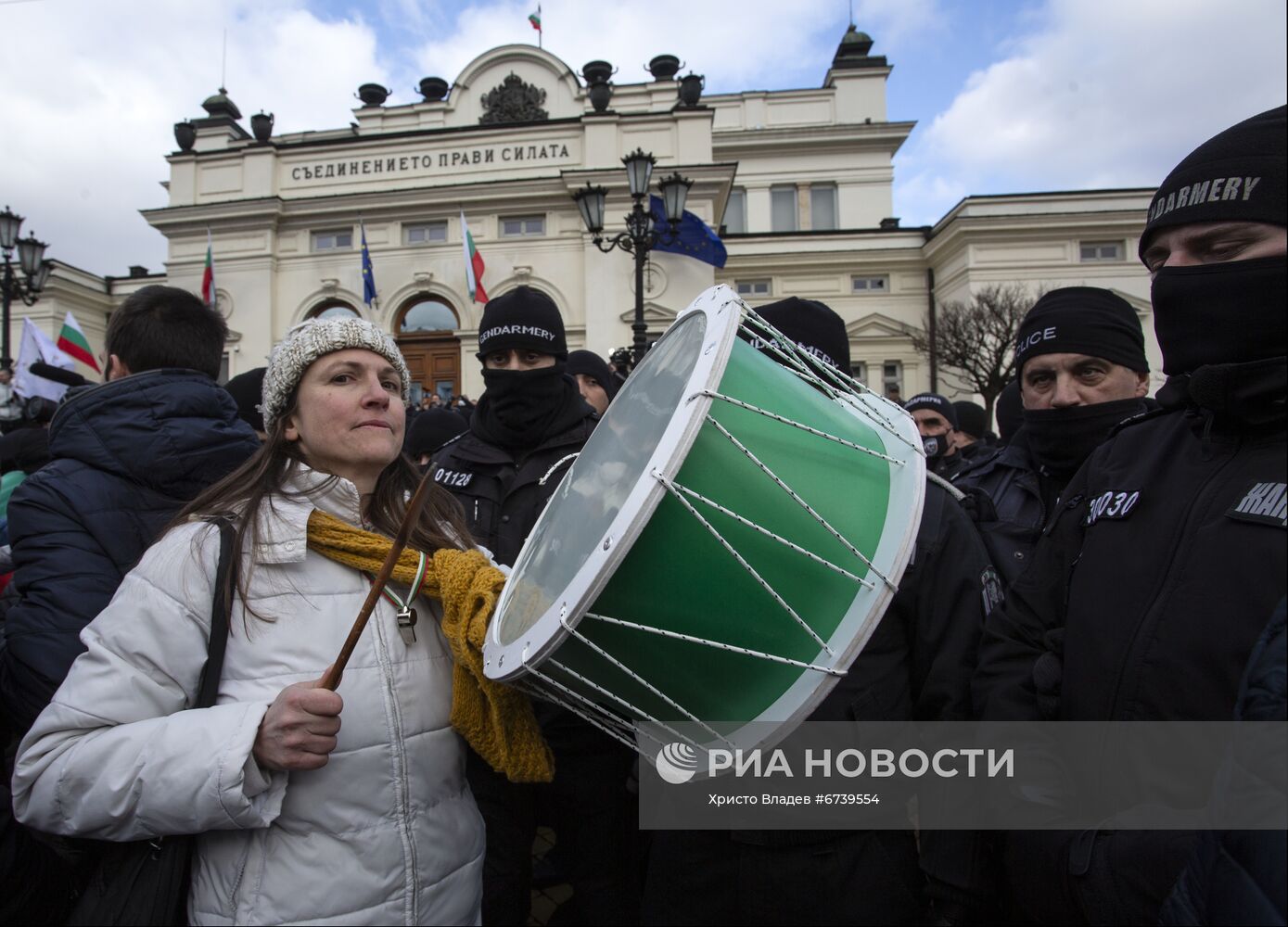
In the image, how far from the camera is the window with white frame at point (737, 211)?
3112cm

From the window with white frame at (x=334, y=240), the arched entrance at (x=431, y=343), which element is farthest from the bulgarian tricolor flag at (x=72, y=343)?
the window with white frame at (x=334, y=240)

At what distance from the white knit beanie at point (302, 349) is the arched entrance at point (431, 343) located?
20464mm

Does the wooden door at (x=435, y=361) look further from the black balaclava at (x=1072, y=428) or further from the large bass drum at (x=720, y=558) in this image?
the large bass drum at (x=720, y=558)

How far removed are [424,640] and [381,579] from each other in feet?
1.45

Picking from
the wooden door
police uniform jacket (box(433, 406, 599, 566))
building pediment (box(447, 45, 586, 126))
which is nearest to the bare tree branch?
building pediment (box(447, 45, 586, 126))

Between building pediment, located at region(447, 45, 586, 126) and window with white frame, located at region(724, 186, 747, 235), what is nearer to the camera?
building pediment, located at region(447, 45, 586, 126)

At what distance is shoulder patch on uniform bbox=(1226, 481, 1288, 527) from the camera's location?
3.79 feet

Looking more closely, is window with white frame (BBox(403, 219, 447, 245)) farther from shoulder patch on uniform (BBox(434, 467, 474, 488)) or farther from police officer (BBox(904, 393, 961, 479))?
shoulder patch on uniform (BBox(434, 467, 474, 488))

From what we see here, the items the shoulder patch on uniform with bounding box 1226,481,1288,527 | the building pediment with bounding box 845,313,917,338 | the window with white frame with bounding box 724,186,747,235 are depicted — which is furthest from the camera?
the window with white frame with bounding box 724,186,747,235

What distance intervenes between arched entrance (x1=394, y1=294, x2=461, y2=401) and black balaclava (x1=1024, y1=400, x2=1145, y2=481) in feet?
67.2

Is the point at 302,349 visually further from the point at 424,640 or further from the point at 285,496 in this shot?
the point at 424,640

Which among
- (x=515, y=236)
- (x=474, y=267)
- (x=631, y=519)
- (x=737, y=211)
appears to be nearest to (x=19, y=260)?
(x=474, y=267)

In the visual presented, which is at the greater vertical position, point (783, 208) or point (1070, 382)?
point (783, 208)

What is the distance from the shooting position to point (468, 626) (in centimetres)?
158
